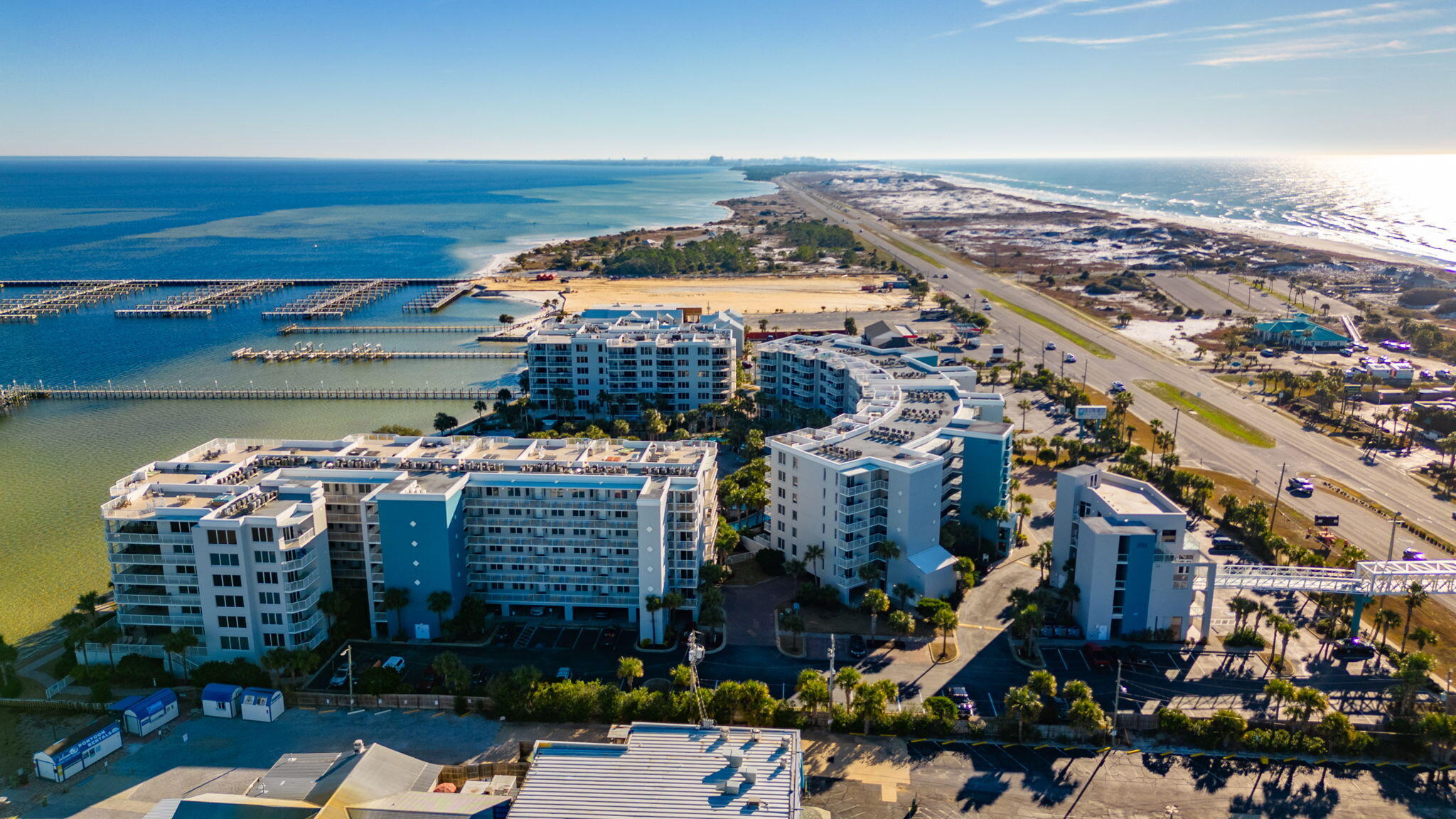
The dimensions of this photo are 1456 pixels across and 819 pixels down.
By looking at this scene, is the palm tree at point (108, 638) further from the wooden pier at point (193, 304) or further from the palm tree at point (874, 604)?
the wooden pier at point (193, 304)

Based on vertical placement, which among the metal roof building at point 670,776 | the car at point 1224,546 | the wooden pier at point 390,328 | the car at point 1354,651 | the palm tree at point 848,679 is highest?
the wooden pier at point 390,328

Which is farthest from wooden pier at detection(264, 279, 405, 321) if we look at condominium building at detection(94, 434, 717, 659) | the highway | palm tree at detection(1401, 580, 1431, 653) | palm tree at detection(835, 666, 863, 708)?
palm tree at detection(1401, 580, 1431, 653)

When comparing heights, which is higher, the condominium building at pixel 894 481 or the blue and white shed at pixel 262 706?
the condominium building at pixel 894 481

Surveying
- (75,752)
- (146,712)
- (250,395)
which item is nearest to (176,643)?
(146,712)

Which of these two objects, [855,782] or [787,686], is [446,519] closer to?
[787,686]

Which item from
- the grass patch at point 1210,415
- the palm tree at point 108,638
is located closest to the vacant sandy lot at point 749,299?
the grass patch at point 1210,415

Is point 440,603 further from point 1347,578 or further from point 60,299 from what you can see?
point 60,299

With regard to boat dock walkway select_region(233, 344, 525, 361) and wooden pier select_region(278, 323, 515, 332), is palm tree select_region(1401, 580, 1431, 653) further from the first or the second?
wooden pier select_region(278, 323, 515, 332)

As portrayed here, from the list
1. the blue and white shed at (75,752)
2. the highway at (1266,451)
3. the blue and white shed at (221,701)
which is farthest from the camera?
the highway at (1266,451)
